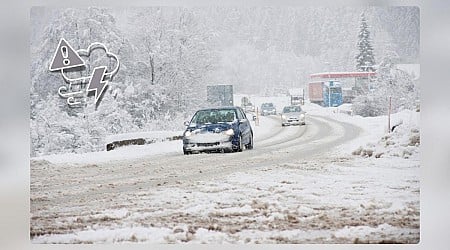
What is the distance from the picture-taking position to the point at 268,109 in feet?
19.2

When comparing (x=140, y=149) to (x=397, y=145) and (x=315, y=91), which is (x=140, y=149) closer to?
(x=315, y=91)

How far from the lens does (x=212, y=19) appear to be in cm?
576

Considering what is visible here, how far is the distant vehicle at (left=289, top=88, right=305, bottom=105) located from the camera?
18.9 ft

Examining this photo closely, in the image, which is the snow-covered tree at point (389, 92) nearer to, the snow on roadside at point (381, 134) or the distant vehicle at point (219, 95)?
the snow on roadside at point (381, 134)

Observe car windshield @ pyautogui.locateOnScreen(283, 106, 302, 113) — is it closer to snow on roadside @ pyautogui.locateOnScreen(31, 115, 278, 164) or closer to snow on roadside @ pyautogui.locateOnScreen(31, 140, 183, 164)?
snow on roadside @ pyautogui.locateOnScreen(31, 115, 278, 164)

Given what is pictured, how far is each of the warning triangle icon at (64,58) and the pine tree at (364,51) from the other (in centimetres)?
214

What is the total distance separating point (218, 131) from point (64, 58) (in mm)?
1321

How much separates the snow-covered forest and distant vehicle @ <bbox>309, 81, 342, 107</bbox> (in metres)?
0.10

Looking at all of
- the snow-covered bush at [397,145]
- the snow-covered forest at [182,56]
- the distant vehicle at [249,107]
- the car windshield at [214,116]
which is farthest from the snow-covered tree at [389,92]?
the car windshield at [214,116]

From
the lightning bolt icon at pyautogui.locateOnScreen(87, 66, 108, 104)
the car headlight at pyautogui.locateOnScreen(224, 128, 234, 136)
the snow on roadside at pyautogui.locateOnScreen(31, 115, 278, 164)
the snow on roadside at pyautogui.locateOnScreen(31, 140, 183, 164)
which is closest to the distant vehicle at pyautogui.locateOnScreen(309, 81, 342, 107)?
the snow on roadside at pyautogui.locateOnScreen(31, 115, 278, 164)

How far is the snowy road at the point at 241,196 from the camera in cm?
564

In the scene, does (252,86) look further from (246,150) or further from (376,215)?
(376,215)

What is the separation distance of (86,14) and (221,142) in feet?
4.72
